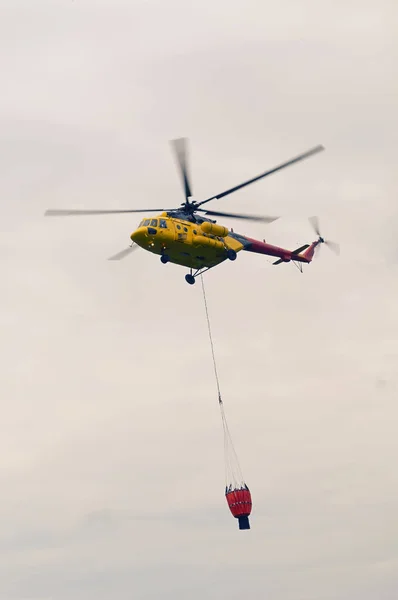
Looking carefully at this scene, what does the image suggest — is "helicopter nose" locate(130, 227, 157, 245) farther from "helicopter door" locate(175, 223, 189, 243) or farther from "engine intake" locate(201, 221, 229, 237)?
"engine intake" locate(201, 221, 229, 237)

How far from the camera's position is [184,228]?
73688mm

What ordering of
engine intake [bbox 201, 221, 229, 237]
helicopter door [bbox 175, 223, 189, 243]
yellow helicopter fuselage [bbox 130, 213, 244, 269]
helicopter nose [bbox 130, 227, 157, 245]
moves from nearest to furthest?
1. helicopter nose [bbox 130, 227, 157, 245]
2. yellow helicopter fuselage [bbox 130, 213, 244, 269]
3. helicopter door [bbox 175, 223, 189, 243]
4. engine intake [bbox 201, 221, 229, 237]

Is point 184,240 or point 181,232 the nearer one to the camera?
point 184,240

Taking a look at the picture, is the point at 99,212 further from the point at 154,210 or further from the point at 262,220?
the point at 262,220

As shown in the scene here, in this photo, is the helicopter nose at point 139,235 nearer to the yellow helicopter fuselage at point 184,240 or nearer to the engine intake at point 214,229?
the yellow helicopter fuselage at point 184,240

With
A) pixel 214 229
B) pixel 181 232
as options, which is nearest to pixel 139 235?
pixel 181 232

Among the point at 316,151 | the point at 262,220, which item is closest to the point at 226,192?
the point at 262,220

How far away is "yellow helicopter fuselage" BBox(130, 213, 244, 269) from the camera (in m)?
72.5

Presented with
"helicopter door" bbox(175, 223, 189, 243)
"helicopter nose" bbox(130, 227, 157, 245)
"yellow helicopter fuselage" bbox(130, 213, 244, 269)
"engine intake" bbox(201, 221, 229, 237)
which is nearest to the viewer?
"helicopter nose" bbox(130, 227, 157, 245)

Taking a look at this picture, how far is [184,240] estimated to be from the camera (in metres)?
73.1

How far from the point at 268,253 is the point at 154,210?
40.3 feet

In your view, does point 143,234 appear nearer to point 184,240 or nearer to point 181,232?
point 181,232

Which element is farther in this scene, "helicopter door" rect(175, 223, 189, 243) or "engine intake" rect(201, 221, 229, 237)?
"engine intake" rect(201, 221, 229, 237)

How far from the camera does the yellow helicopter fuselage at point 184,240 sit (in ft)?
238
